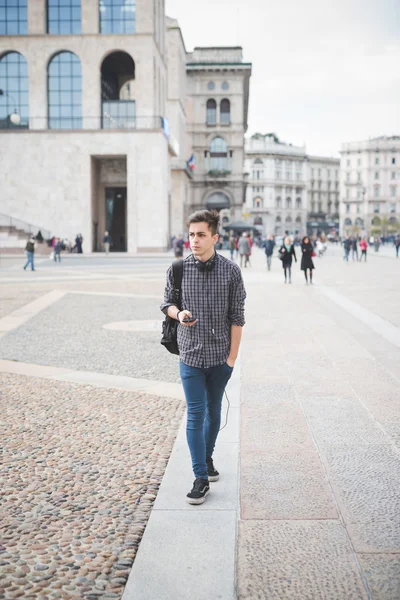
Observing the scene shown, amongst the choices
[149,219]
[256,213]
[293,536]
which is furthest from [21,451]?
[256,213]

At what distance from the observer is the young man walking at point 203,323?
4.29 meters

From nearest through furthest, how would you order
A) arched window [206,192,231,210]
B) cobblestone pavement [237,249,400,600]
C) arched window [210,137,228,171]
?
A: cobblestone pavement [237,249,400,600]
arched window [210,137,228,171]
arched window [206,192,231,210]

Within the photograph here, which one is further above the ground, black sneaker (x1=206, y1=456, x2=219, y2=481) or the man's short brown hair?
the man's short brown hair

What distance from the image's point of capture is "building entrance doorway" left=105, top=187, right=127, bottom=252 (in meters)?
49.6

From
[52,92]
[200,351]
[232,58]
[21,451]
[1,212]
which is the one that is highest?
[232,58]

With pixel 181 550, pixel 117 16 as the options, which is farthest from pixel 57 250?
pixel 181 550

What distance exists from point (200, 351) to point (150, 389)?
3.25m

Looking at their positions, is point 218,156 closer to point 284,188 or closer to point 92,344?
point 284,188

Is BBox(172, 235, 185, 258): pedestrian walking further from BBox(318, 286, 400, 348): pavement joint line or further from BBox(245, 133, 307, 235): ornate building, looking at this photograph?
BBox(245, 133, 307, 235): ornate building

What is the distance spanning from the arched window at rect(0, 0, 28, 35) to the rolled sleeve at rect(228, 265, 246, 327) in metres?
45.6

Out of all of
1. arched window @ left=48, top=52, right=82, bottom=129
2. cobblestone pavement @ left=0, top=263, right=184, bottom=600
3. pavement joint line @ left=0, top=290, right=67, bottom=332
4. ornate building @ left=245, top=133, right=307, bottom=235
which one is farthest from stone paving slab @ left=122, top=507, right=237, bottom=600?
ornate building @ left=245, top=133, right=307, bottom=235

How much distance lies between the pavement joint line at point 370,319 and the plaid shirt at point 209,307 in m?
6.33

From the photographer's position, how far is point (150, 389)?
7.42 meters

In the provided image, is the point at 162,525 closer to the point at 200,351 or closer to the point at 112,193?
the point at 200,351
